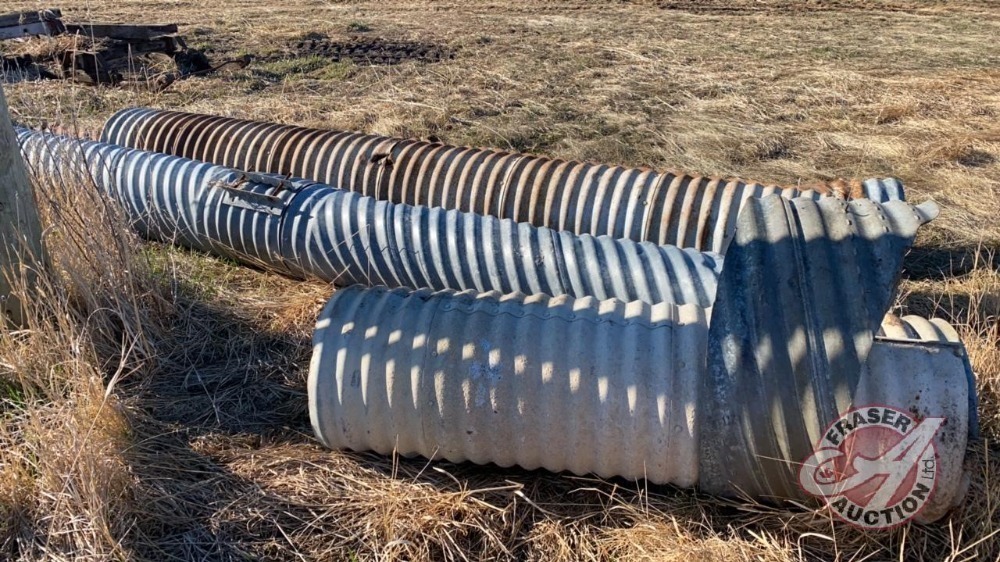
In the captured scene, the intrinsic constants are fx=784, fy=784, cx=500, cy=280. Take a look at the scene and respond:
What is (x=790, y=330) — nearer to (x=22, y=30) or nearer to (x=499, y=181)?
(x=499, y=181)

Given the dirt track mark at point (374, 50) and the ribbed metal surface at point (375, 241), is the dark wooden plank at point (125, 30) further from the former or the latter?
the ribbed metal surface at point (375, 241)

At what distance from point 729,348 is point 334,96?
6.36 meters

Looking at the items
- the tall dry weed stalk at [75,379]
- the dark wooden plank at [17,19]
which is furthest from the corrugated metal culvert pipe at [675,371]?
the dark wooden plank at [17,19]

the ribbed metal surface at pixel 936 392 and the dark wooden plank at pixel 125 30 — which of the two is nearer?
the ribbed metal surface at pixel 936 392

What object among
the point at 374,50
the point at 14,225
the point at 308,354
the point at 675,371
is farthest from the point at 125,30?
the point at 675,371

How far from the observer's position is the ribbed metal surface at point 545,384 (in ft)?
8.13

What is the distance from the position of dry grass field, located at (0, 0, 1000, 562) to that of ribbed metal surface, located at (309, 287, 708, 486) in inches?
7.3

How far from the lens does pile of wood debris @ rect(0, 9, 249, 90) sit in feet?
27.5

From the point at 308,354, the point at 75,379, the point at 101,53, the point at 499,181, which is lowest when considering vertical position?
the point at 308,354

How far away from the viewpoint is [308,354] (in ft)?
11.8

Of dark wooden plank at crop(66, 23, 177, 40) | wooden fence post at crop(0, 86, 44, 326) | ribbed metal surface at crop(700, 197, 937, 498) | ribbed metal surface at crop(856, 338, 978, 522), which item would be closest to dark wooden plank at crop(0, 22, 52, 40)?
dark wooden plank at crop(66, 23, 177, 40)

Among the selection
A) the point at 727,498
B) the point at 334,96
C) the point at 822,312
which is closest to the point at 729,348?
the point at 822,312

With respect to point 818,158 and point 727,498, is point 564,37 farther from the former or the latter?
point 727,498

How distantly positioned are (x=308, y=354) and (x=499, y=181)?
163 cm
